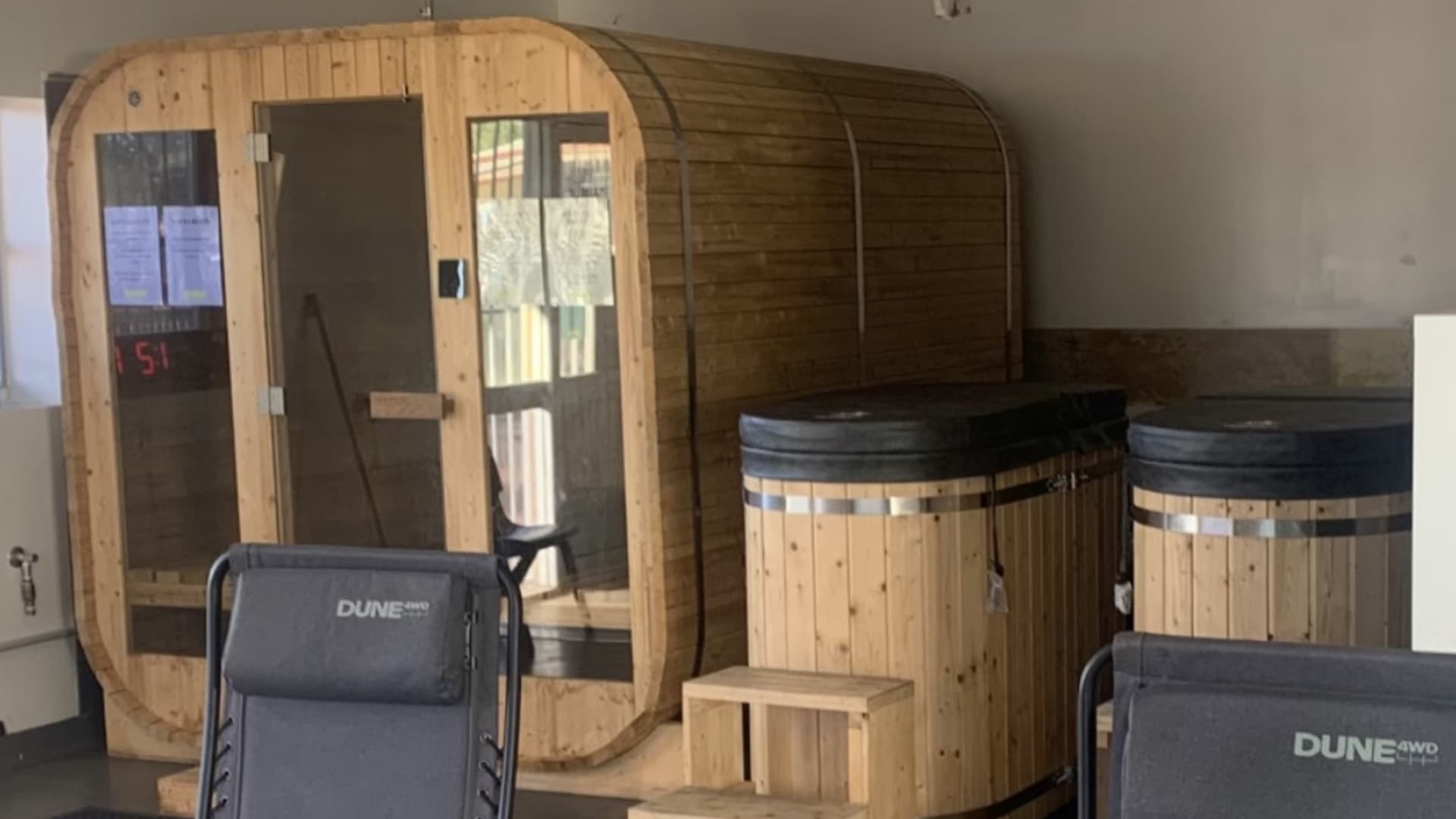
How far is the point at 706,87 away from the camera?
6.14 meters

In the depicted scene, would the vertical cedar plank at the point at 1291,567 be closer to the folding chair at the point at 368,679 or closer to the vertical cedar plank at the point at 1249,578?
the vertical cedar plank at the point at 1249,578

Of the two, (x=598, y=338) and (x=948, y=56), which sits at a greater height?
(x=948, y=56)

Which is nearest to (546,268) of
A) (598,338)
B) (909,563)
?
(598,338)

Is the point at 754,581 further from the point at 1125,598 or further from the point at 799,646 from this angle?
the point at 1125,598

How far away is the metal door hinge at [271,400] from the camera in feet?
21.5

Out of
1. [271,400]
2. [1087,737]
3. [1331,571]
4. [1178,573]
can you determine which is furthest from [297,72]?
[1087,737]

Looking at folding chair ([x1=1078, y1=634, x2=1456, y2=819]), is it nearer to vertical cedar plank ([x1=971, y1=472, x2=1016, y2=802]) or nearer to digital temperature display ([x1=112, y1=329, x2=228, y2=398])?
vertical cedar plank ([x1=971, y1=472, x2=1016, y2=802])

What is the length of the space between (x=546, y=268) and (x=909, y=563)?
1.57 m

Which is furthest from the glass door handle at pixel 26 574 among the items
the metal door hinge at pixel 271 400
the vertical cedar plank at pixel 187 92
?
the vertical cedar plank at pixel 187 92

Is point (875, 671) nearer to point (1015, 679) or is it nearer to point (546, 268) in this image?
point (1015, 679)

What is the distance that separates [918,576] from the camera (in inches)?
206

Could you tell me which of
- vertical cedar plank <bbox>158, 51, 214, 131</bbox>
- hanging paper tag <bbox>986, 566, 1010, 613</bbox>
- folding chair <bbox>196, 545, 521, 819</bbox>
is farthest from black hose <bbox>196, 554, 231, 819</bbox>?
vertical cedar plank <bbox>158, 51, 214, 131</bbox>

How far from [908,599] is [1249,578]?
89 cm

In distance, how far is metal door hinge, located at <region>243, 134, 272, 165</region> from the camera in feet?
21.1
